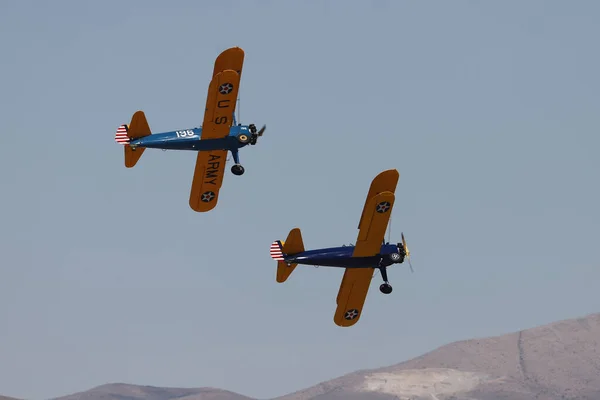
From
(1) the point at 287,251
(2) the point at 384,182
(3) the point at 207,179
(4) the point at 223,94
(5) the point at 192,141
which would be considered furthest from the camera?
(3) the point at 207,179

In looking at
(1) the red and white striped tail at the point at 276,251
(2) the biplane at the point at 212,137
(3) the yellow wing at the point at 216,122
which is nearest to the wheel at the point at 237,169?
(2) the biplane at the point at 212,137

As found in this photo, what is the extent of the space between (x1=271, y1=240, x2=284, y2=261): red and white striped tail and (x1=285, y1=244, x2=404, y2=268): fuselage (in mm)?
1252

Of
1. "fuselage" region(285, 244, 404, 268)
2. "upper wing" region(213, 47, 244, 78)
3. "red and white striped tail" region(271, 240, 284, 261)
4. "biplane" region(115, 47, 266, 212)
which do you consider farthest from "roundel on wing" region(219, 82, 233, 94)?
"fuselage" region(285, 244, 404, 268)

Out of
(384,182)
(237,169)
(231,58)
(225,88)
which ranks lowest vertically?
(384,182)

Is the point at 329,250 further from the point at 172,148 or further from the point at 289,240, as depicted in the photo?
the point at 172,148

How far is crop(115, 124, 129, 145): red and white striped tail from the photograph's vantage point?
6756 cm

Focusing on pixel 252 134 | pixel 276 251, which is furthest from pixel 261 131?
pixel 276 251

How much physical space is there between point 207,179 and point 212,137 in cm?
356

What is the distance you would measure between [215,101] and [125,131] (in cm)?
663

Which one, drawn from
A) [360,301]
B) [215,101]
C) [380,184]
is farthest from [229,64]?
[360,301]

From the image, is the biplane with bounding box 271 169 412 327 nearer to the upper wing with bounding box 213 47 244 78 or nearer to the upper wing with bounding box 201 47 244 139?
the upper wing with bounding box 201 47 244 139

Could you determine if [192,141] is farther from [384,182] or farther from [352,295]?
[352,295]

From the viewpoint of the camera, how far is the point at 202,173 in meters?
69.4

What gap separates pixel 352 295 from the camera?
69625mm
